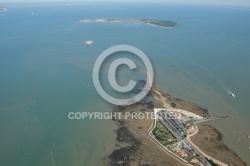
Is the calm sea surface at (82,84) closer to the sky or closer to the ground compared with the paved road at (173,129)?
closer to the ground

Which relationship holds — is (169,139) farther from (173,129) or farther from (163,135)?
(173,129)

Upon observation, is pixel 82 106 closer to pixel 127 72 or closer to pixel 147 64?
pixel 127 72

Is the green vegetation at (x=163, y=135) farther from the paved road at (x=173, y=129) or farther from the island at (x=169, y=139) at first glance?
the paved road at (x=173, y=129)

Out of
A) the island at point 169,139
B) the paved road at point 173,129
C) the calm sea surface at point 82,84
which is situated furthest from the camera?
the calm sea surface at point 82,84

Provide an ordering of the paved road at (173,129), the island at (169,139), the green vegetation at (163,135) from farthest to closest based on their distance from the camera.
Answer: the green vegetation at (163,135) < the paved road at (173,129) < the island at (169,139)

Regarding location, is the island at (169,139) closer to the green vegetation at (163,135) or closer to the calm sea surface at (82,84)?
the green vegetation at (163,135)

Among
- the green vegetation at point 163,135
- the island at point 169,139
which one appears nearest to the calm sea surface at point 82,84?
the island at point 169,139

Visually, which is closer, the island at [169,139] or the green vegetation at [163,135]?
the island at [169,139]
